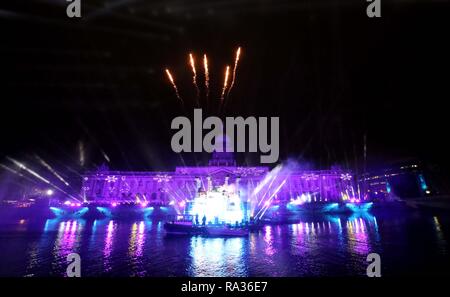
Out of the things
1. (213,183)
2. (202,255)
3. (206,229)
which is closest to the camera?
(202,255)

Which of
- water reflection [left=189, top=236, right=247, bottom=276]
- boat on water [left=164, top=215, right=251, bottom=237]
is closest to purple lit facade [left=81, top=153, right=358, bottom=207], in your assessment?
boat on water [left=164, top=215, right=251, bottom=237]

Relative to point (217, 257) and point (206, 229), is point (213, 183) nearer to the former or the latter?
point (206, 229)

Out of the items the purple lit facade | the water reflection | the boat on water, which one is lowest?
the water reflection

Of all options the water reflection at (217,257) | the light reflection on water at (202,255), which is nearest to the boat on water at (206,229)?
the light reflection on water at (202,255)

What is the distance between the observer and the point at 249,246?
3425cm

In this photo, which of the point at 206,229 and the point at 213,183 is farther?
the point at 213,183

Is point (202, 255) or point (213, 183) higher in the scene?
point (213, 183)

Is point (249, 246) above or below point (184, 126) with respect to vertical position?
below

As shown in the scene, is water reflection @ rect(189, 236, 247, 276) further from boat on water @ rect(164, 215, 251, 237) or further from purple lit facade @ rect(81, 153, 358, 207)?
purple lit facade @ rect(81, 153, 358, 207)

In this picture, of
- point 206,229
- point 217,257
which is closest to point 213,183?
point 206,229

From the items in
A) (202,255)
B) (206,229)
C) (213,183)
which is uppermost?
(213,183)
